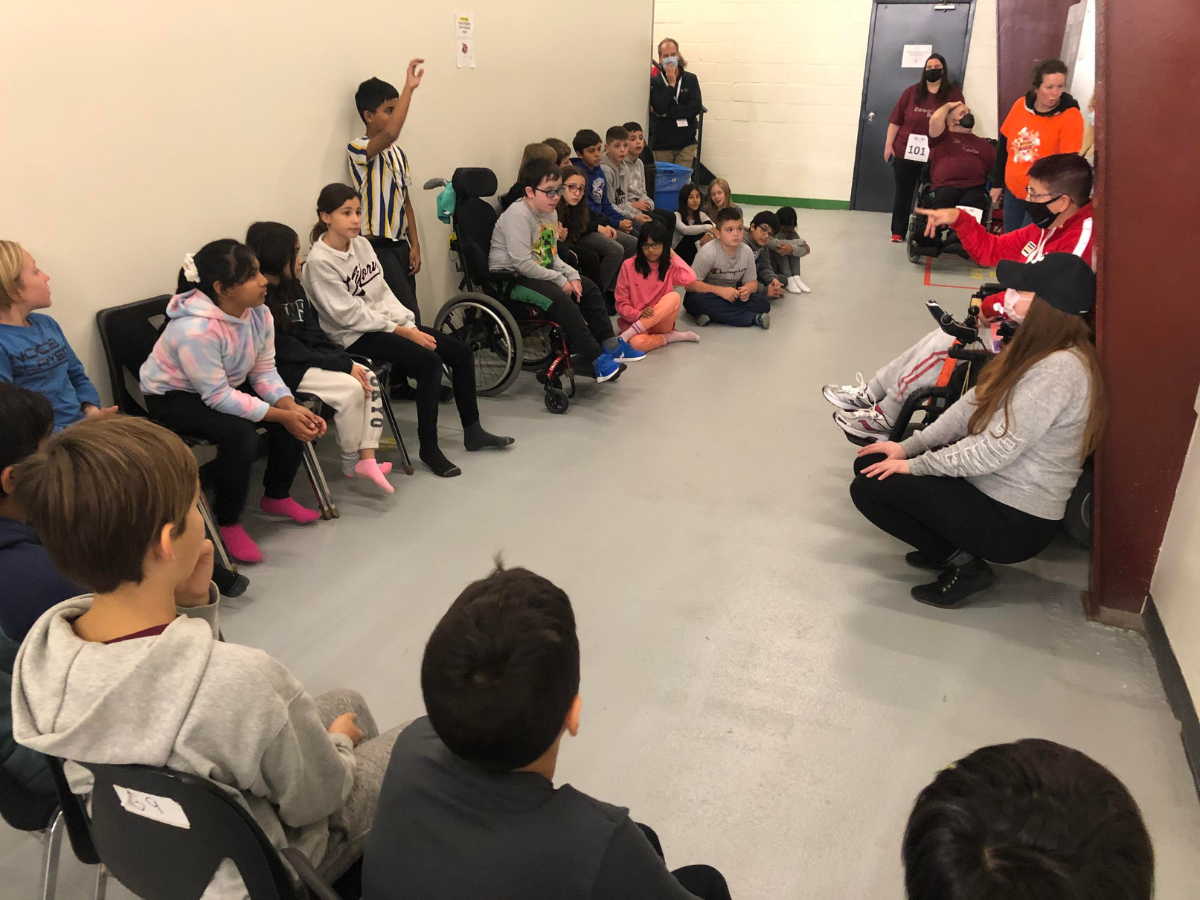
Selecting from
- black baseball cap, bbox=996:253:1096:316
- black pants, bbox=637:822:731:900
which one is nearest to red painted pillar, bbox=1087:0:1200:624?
black baseball cap, bbox=996:253:1096:316

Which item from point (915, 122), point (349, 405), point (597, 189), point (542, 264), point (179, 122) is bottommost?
point (349, 405)

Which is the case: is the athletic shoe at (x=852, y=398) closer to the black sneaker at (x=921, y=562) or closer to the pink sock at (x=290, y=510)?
the black sneaker at (x=921, y=562)

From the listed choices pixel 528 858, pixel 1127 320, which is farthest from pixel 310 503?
pixel 1127 320

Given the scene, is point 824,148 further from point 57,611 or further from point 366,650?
point 57,611

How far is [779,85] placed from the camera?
324 inches

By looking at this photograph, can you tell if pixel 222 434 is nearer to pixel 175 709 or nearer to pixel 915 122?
pixel 175 709

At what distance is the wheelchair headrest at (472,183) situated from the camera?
382 centimetres

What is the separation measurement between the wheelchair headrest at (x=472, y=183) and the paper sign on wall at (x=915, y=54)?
18.1ft

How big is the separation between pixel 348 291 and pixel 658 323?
2013 millimetres

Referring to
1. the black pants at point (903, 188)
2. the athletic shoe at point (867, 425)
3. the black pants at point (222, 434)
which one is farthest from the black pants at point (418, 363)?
the black pants at point (903, 188)

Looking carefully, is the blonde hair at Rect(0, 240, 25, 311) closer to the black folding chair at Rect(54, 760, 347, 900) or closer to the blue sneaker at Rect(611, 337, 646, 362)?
the black folding chair at Rect(54, 760, 347, 900)

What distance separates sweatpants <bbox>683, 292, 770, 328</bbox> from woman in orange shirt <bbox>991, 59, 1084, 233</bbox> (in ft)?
5.27

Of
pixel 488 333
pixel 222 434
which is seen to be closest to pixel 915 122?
pixel 488 333

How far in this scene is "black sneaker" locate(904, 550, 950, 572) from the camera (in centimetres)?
256
